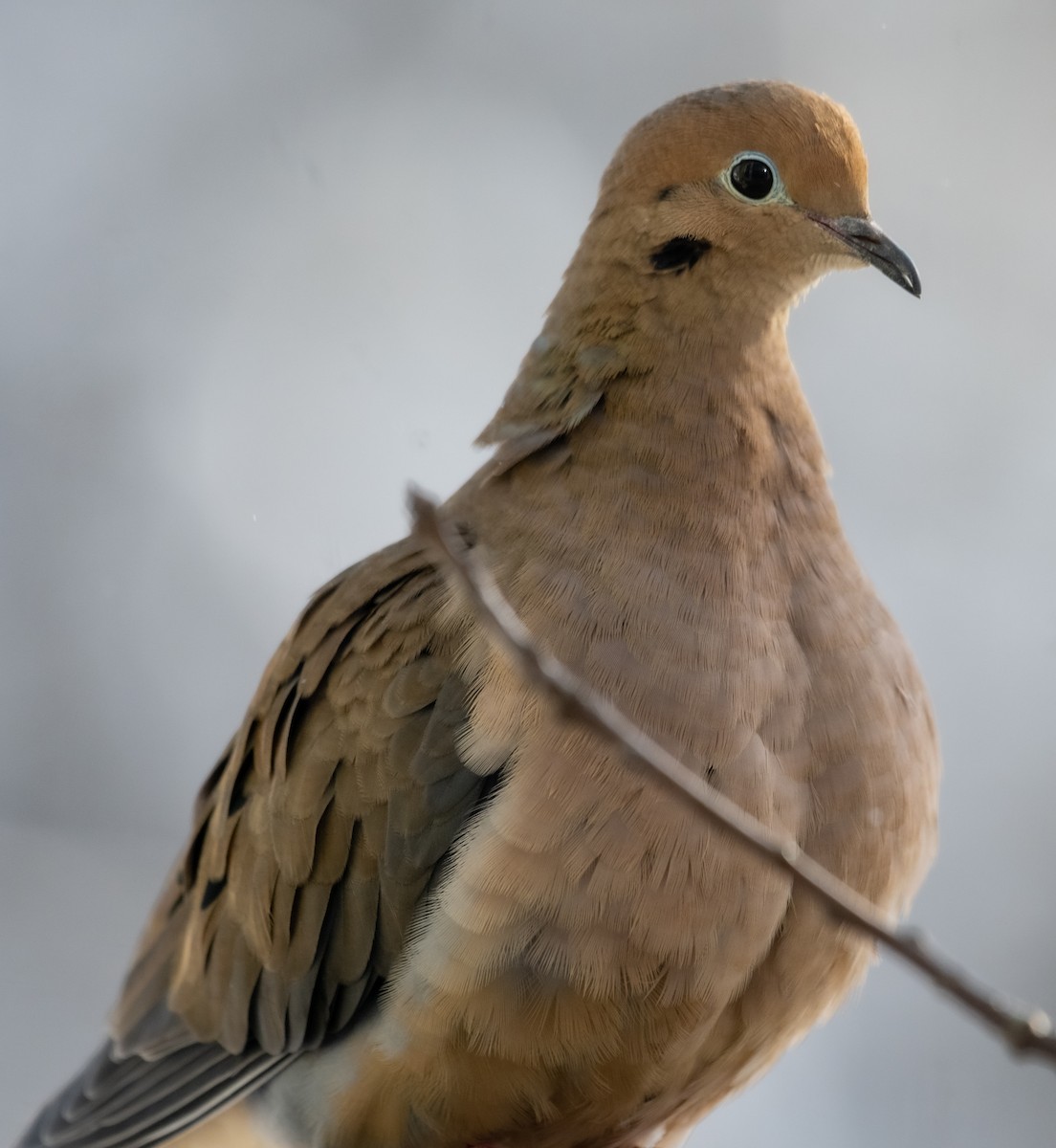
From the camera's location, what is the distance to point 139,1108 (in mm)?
2361

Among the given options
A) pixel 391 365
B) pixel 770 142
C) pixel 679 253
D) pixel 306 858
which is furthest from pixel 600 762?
pixel 391 365

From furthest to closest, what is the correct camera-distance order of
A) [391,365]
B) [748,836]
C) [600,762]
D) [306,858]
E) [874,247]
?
[391,365]
[306,858]
[874,247]
[600,762]
[748,836]

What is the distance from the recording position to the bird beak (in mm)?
2129

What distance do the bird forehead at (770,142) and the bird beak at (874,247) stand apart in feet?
0.06

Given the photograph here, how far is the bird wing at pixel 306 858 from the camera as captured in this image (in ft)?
6.93

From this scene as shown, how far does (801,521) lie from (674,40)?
231 centimetres

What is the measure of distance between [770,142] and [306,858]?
114 cm

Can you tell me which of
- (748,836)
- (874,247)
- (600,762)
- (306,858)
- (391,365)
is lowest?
(748,836)

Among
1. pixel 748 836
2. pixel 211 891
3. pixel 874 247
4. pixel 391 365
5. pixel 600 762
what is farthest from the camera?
pixel 391 365

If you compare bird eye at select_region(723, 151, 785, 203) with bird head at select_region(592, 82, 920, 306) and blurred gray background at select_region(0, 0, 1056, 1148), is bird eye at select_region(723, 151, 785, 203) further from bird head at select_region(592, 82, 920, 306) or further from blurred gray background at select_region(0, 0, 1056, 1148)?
blurred gray background at select_region(0, 0, 1056, 1148)

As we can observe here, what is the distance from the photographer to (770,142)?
2.15m

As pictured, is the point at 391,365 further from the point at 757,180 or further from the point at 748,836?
the point at 748,836

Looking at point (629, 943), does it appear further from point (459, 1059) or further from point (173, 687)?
point (173, 687)

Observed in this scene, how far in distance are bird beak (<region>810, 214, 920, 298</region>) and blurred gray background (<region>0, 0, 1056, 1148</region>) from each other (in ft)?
5.56
